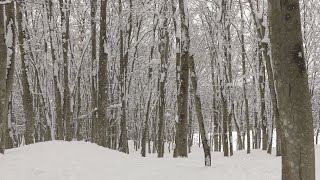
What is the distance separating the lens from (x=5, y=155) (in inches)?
336

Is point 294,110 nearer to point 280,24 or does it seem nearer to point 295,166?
point 295,166

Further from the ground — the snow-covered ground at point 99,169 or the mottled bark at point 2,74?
the mottled bark at point 2,74

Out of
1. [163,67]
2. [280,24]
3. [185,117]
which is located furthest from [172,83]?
[280,24]

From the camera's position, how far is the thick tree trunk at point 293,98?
3367mm

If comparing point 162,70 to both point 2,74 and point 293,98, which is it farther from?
point 293,98

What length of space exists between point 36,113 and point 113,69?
1050 centimetres

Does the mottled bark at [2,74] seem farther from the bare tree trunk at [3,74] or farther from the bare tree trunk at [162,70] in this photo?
the bare tree trunk at [162,70]

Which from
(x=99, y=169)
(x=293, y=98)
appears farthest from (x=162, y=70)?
(x=293, y=98)

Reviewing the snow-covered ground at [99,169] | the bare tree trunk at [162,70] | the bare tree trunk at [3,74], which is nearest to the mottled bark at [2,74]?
the bare tree trunk at [3,74]

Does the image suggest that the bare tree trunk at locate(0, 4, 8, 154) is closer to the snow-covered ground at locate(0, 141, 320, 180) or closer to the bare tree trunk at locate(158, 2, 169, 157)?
the snow-covered ground at locate(0, 141, 320, 180)

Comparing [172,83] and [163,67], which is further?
[172,83]

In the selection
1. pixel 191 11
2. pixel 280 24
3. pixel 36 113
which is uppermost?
pixel 191 11

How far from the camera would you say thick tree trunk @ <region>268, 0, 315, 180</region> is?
337cm

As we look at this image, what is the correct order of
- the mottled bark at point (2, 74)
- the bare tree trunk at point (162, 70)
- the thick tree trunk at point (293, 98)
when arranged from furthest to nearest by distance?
the bare tree trunk at point (162, 70) → the mottled bark at point (2, 74) → the thick tree trunk at point (293, 98)
